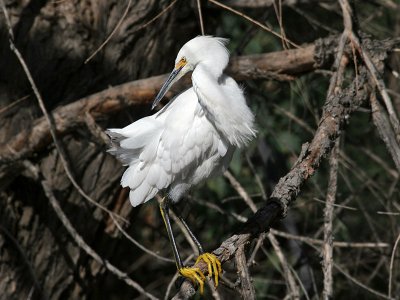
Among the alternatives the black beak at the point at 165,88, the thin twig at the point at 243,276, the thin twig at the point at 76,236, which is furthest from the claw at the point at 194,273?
the black beak at the point at 165,88

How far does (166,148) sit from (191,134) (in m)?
0.10

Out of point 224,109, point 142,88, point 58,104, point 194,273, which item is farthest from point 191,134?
point 58,104

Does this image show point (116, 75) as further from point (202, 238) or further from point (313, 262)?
point (313, 262)

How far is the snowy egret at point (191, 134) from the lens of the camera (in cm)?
215

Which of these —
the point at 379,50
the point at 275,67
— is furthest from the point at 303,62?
the point at 379,50

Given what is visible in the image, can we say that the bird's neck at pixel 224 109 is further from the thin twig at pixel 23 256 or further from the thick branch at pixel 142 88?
the thin twig at pixel 23 256

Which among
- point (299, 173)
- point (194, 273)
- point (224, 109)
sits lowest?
point (194, 273)

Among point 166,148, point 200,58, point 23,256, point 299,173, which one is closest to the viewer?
point 299,173

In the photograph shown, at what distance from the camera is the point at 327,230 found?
1782mm

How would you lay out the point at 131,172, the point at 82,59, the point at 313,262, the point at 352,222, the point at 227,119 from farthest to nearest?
the point at 352,222
the point at 313,262
the point at 82,59
the point at 131,172
the point at 227,119

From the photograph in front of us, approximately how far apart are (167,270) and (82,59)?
178 cm

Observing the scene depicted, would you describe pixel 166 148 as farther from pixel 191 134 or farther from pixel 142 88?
pixel 142 88

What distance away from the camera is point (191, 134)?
7.33 ft

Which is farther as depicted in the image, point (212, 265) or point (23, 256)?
point (23, 256)
